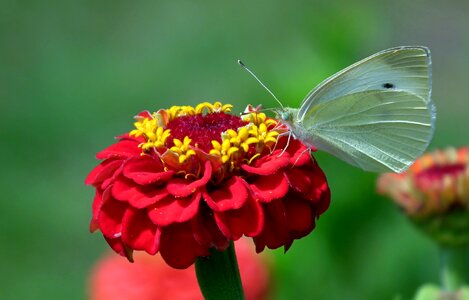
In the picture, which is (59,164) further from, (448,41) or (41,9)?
(448,41)

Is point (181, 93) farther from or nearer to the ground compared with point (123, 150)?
nearer to the ground

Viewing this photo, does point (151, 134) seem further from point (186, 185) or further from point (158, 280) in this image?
point (158, 280)

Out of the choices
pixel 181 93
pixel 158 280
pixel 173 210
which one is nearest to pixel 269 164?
pixel 173 210

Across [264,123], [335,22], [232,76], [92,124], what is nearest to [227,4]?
[232,76]

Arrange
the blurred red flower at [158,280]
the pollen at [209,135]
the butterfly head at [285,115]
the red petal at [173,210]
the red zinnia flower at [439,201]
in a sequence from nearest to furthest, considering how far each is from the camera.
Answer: the red petal at [173,210], the pollen at [209,135], the butterfly head at [285,115], the red zinnia flower at [439,201], the blurred red flower at [158,280]

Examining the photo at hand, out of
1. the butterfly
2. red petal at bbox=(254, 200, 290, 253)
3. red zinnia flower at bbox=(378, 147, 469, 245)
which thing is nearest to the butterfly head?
the butterfly

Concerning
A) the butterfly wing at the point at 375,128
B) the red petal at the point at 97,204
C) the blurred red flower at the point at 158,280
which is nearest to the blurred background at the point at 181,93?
the blurred red flower at the point at 158,280

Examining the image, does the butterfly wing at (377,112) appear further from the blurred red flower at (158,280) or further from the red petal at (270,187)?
the blurred red flower at (158,280)
